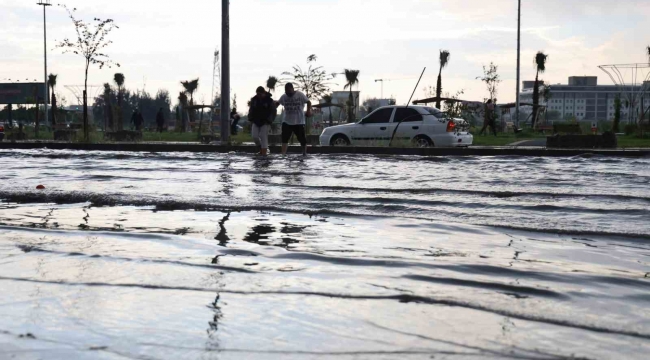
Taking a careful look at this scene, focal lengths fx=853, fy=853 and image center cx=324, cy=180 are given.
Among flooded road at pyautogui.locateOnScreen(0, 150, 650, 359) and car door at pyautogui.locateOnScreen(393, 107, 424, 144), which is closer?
flooded road at pyautogui.locateOnScreen(0, 150, 650, 359)

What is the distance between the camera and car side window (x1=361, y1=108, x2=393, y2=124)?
23.0 m

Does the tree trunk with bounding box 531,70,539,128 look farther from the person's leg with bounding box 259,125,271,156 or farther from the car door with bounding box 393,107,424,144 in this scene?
the person's leg with bounding box 259,125,271,156

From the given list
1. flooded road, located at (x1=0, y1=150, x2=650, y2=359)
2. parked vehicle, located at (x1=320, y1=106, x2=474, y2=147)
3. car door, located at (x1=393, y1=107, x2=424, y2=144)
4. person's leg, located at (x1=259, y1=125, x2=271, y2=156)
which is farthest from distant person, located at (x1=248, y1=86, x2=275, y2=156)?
flooded road, located at (x1=0, y1=150, x2=650, y2=359)

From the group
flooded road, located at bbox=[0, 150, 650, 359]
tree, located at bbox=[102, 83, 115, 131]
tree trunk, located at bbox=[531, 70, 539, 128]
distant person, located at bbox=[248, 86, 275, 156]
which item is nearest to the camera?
flooded road, located at bbox=[0, 150, 650, 359]

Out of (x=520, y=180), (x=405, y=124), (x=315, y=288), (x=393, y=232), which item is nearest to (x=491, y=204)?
(x=393, y=232)

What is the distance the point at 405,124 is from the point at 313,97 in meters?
9.70

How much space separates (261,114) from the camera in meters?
17.8

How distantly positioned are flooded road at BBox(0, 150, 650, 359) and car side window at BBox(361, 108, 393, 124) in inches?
511

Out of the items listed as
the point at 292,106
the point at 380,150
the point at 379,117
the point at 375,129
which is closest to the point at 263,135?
the point at 292,106

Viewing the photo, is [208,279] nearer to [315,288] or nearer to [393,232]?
[315,288]

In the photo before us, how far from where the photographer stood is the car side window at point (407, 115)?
73.7ft

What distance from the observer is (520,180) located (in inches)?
458

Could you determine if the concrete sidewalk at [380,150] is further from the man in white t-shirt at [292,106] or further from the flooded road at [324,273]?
the flooded road at [324,273]

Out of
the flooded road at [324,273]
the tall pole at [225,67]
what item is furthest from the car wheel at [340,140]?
the flooded road at [324,273]
